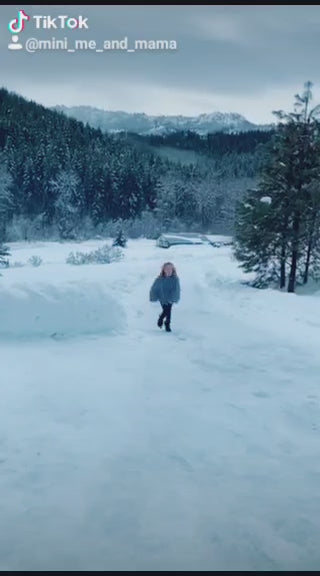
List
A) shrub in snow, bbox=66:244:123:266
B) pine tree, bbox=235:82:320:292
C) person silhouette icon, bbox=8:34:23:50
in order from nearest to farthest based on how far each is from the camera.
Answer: person silhouette icon, bbox=8:34:23:50
pine tree, bbox=235:82:320:292
shrub in snow, bbox=66:244:123:266

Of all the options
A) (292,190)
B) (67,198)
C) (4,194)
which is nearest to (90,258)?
(292,190)

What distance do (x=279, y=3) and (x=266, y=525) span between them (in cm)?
370

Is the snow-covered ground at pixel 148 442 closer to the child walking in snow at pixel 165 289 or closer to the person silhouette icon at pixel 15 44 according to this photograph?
the child walking in snow at pixel 165 289

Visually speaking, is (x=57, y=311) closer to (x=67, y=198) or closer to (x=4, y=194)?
(x=4, y=194)

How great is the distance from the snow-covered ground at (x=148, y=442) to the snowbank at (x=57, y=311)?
3 cm

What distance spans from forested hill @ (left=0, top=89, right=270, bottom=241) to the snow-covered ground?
147ft

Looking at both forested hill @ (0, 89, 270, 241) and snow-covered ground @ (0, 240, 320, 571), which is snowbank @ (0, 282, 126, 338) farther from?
forested hill @ (0, 89, 270, 241)

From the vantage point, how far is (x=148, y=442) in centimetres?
454

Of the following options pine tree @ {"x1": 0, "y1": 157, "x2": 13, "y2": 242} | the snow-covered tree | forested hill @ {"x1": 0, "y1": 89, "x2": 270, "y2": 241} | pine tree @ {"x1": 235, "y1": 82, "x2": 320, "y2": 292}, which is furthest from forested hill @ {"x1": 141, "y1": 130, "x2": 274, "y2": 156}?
pine tree @ {"x1": 235, "y1": 82, "x2": 320, "y2": 292}

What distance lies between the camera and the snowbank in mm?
8516

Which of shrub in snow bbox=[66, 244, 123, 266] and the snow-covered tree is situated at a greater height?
the snow-covered tree

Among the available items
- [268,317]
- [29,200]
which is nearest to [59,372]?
[268,317]

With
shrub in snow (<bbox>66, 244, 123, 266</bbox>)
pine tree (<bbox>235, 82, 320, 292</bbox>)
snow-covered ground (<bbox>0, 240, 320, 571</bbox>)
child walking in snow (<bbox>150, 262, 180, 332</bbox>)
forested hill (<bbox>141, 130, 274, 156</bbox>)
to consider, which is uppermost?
forested hill (<bbox>141, 130, 274, 156</bbox>)

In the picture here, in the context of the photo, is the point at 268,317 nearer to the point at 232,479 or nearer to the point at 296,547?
the point at 232,479
